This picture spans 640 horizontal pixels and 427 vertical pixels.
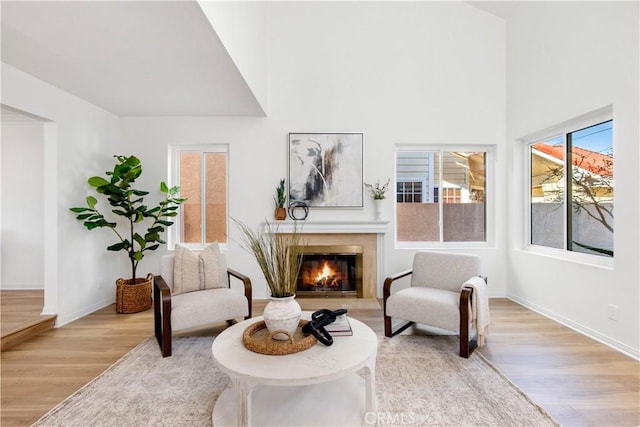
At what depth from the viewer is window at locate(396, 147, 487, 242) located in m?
4.39

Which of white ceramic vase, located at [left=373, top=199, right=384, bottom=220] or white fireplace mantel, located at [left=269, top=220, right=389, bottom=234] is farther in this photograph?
white ceramic vase, located at [left=373, top=199, right=384, bottom=220]

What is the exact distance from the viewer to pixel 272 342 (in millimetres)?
1772

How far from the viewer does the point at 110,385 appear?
2.10 metres

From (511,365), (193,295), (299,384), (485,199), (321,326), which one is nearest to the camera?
(299,384)

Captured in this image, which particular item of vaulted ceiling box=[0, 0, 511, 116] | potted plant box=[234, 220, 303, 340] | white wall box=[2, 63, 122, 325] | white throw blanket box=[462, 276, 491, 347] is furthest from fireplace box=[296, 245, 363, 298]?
white wall box=[2, 63, 122, 325]

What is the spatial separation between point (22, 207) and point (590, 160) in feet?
23.4

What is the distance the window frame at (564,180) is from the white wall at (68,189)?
5.36 m

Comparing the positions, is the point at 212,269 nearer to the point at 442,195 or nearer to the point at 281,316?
the point at 281,316

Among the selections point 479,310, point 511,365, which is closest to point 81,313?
point 479,310

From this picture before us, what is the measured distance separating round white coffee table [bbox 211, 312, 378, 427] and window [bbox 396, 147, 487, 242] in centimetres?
275

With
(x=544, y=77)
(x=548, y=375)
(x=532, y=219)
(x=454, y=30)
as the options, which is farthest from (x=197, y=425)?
(x=454, y=30)

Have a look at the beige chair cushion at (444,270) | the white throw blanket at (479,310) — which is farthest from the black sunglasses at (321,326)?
the beige chair cushion at (444,270)

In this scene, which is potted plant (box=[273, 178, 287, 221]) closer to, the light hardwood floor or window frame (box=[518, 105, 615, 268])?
the light hardwood floor

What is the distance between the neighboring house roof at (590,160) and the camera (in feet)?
9.53
